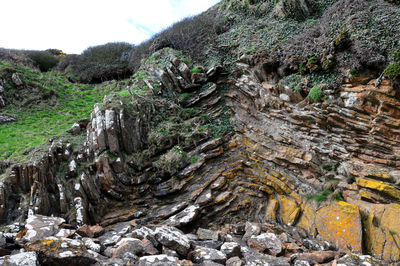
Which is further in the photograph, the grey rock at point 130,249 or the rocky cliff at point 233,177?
the rocky cliff at point 233,177

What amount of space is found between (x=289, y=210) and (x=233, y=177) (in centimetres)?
228

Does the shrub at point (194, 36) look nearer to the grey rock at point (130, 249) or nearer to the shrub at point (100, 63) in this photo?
the shrub at point (100, 63)

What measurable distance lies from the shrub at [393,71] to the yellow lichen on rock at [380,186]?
323 cm

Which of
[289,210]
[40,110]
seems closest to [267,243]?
[289,210]

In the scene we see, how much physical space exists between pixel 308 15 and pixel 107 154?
1148 cm

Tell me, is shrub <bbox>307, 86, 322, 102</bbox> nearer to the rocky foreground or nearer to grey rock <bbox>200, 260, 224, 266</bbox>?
the rocky foreground

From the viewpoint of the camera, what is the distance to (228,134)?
986cm

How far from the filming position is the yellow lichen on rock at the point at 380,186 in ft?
21.3

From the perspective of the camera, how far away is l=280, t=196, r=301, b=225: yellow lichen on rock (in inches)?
301

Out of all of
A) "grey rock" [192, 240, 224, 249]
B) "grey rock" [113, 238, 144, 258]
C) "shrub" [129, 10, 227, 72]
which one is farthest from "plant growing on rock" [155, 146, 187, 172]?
"shrub" [129, 10, 227, 72]

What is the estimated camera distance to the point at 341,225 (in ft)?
21.9

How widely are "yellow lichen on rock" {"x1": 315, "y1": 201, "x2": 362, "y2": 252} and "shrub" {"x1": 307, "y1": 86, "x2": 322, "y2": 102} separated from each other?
11.8 ft

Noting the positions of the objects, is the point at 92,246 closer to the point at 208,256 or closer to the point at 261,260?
the point at 208,256

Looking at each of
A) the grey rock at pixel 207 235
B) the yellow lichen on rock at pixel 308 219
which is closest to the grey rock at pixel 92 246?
the grey rock at pixel 207 235
